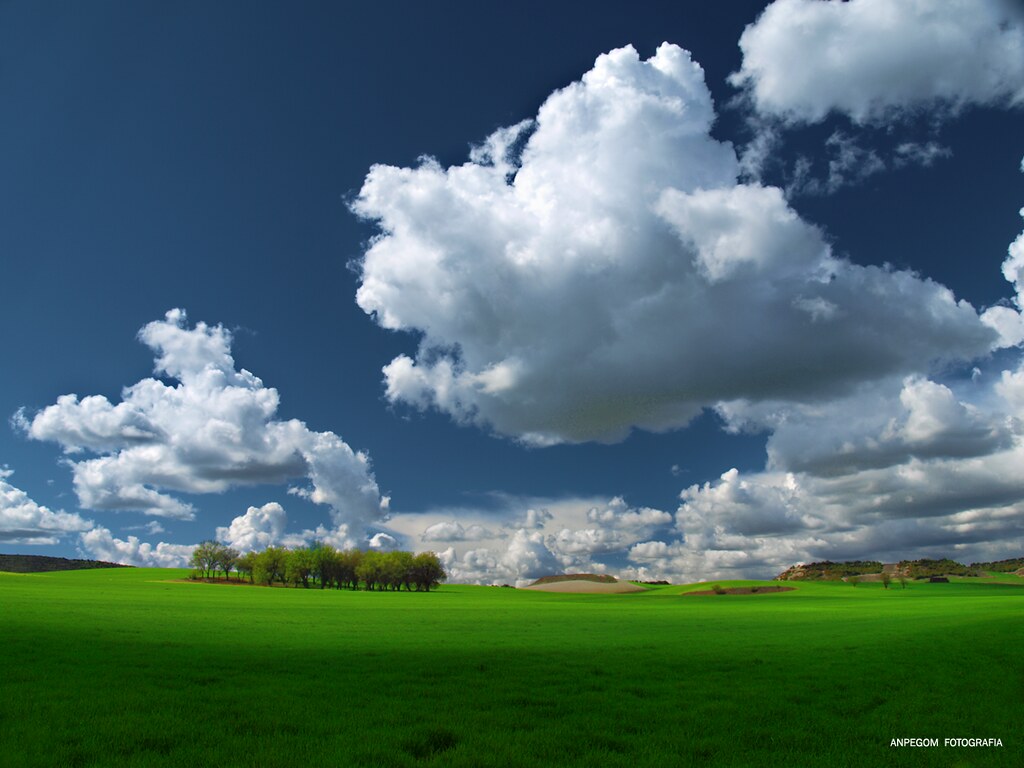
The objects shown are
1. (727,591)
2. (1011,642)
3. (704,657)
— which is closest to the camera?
(704,657)

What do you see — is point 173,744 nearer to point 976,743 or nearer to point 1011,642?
point 976,743

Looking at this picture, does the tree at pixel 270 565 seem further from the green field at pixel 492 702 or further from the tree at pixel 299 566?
the green field at pixel 492 702

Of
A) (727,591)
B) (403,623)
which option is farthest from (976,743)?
(727,591)

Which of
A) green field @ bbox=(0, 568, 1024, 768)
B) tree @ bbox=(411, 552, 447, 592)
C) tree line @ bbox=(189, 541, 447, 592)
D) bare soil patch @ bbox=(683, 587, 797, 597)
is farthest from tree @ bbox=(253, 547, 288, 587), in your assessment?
green field @ bbox=(0, 568, 1024, 768)

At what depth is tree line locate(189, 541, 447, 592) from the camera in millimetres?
166625

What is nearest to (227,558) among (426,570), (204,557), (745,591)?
(204,557)

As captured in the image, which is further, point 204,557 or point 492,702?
point 204,557

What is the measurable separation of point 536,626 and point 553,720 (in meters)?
32.4

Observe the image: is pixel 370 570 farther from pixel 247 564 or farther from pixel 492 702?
pixel 492 702

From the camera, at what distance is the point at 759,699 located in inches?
664

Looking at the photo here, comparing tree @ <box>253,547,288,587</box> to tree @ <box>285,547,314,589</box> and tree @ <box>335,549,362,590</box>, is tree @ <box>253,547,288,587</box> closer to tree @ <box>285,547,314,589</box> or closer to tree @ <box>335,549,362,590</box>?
tree @ <box>285,547,314,589</box>

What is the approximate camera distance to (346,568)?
171750 mm

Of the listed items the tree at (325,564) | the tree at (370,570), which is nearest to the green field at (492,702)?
the tree at (370,570)

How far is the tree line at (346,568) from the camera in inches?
6560
